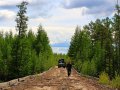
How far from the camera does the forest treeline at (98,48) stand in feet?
298

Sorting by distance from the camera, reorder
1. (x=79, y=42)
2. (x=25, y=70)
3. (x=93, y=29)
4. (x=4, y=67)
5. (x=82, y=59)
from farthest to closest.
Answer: (x=93, y=29), (x=79, y=42), (x=82, y=59), (x=4, y=67), (x=25, y=70)

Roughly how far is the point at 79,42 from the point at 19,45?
3286 centimetres

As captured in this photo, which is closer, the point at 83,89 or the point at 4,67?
the point at 83,89

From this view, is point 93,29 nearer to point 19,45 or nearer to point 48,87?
point 19,45

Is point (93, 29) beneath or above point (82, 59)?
above

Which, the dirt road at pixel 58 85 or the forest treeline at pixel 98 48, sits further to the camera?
the forest treeline at pixel 98 48

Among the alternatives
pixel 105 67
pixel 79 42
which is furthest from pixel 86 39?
pixel 105 67

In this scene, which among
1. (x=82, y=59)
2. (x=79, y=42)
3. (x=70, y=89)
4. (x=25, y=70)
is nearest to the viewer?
(x=70, y=89)

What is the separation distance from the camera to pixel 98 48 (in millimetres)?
109500

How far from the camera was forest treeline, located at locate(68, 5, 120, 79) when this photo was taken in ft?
298

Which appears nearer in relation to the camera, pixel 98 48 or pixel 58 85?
pixel 58 85

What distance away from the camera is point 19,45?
8881 centimetres

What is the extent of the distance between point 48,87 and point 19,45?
60861 millimetres

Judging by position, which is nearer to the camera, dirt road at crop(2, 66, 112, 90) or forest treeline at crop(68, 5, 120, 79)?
dirt road at crop(2, 66, 112, 90)
